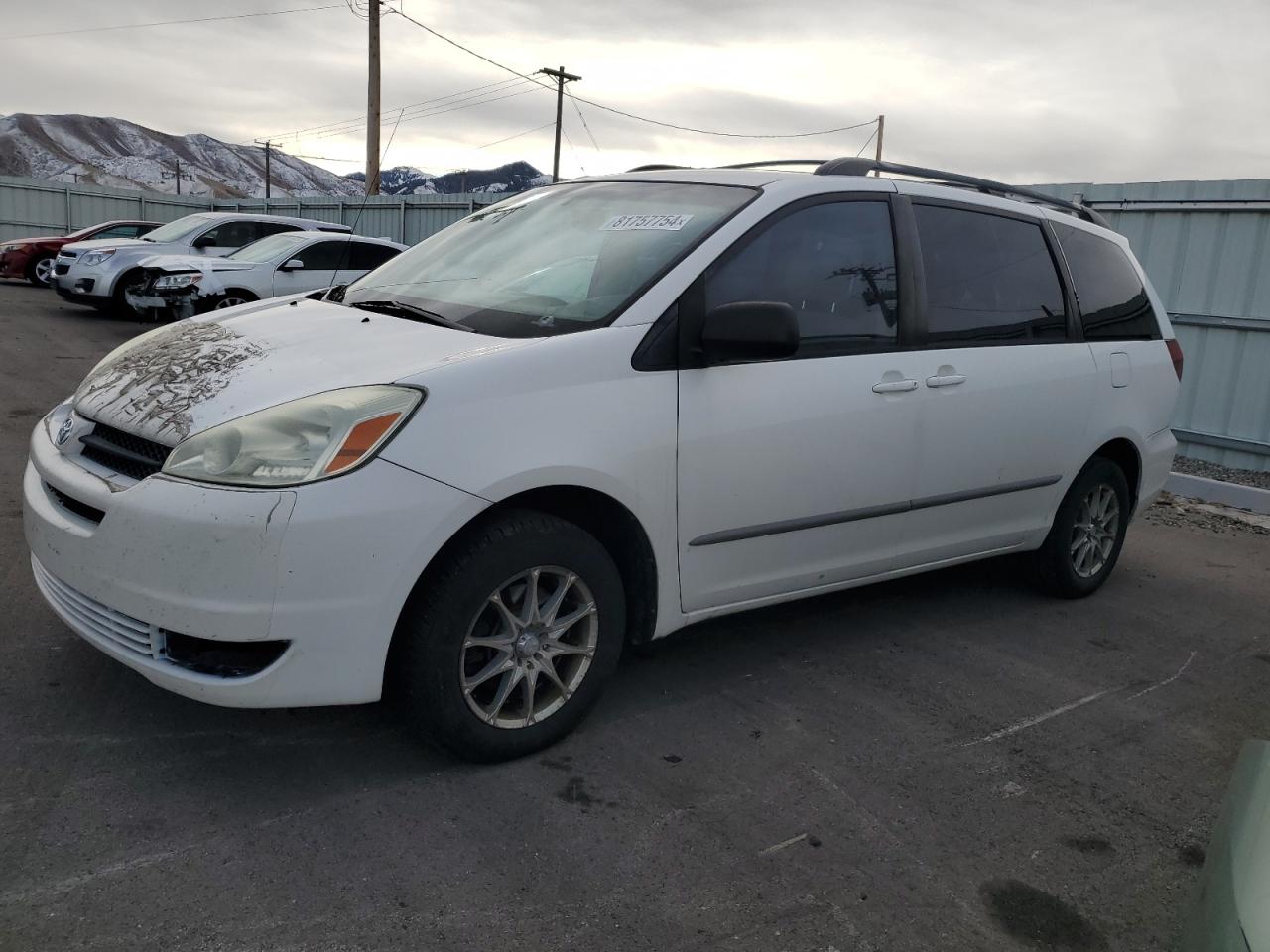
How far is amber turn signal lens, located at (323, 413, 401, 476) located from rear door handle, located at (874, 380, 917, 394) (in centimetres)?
184

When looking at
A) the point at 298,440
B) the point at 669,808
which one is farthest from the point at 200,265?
the point at 669,808

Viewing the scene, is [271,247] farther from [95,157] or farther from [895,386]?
[95,157]

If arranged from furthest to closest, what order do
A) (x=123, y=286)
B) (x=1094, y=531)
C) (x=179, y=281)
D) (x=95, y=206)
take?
(x=95, y=206), (x=123, y=286), (x=179, y=281), (x=1094, y=531)

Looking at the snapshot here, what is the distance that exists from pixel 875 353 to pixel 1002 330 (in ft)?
2.83

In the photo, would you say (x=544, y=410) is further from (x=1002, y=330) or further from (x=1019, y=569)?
(x=1019, y=569)

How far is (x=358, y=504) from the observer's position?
8.84 ft

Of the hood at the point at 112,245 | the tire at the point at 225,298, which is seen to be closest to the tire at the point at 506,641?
the tire at the point at 225,298

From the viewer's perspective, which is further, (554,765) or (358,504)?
(554,765)

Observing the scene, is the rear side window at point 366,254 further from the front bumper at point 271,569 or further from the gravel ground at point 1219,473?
the front bumper at point 271,569

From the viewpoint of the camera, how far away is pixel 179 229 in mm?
15086

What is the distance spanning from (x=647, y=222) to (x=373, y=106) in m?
20.6

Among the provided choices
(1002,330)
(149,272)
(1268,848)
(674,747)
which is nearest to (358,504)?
(674,747)

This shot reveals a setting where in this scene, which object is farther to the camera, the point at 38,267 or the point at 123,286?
the point at 38,267

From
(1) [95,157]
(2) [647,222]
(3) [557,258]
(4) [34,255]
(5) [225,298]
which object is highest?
(1) [95,157]
